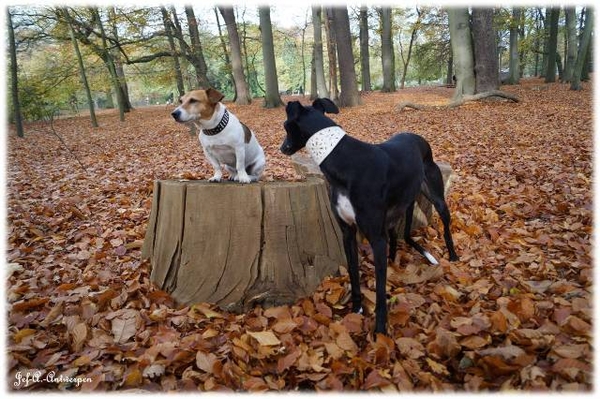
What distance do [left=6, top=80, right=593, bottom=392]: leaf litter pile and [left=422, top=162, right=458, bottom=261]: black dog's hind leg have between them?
0.20 metres

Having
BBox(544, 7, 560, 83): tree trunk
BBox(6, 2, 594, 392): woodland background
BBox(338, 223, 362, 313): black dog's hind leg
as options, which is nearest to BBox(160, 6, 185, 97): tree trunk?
BBox(6, 2, 594, 392): woodland background

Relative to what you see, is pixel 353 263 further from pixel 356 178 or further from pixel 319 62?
pixel 319 62

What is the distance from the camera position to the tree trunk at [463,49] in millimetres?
14853

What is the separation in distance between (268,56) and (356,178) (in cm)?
2004

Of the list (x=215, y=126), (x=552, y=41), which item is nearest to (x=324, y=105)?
(x=215, y=126)

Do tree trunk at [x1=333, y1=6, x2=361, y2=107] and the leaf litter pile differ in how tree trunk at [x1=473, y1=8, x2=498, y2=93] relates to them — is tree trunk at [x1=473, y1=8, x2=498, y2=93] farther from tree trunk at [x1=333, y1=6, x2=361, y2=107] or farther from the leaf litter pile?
the leaf litter pile

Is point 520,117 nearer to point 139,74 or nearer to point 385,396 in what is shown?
point 385,396

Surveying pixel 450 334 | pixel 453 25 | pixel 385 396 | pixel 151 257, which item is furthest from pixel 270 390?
pixel 453 25

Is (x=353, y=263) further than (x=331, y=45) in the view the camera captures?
No

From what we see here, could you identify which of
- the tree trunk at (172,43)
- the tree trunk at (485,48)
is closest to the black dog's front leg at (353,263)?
the tree trunk at (485,48)

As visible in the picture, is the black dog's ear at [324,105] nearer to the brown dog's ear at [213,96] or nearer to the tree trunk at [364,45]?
the brown dog's ear at [213,96]

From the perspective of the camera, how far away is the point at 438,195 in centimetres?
407

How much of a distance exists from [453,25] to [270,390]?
16.6 m

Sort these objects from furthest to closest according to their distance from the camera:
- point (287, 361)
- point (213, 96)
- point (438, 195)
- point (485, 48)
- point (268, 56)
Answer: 1. point (268, 56)
2. point (485, 48)
3. point (438, 195)
4. point (213, 96)
5. point (287, 361)
